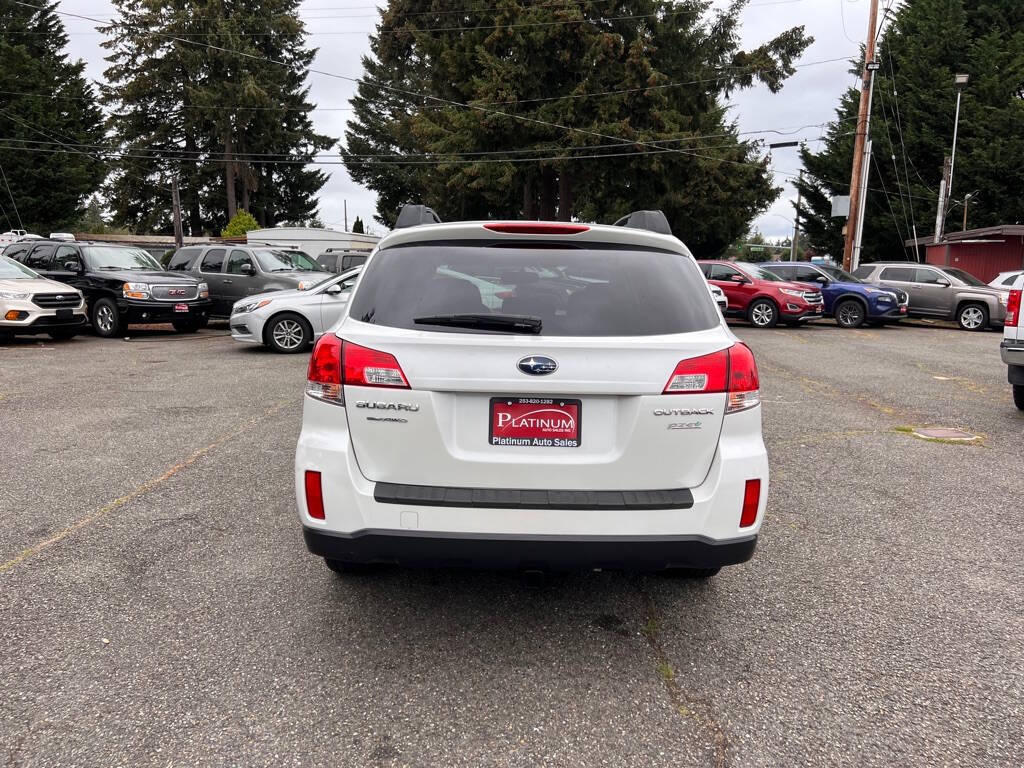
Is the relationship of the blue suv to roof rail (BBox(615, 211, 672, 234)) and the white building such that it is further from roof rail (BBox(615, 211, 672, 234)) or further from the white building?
the white building

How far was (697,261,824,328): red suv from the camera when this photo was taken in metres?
19.1

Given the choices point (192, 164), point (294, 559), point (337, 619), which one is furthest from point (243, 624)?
point (192, 164)

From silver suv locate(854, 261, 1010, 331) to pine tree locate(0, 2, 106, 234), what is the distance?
1924 inches

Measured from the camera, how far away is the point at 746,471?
3.01 meters

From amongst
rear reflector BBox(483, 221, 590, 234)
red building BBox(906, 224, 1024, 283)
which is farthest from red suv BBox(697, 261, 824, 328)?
rear reflector BBox(483, 221, 590, 234)

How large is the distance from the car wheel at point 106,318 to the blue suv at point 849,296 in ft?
51.7

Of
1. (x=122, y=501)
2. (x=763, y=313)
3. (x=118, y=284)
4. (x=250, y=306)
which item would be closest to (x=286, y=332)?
(x=250, y=306)

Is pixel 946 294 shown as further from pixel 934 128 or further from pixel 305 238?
pixel 305 238

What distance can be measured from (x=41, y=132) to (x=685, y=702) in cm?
5994

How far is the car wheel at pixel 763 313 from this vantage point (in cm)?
1947

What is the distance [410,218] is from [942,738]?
338 cm

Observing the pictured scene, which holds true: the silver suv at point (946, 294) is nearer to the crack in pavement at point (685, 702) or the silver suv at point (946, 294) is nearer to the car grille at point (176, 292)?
the car grille at point (176, 292)

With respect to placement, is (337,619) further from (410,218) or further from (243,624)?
(410,218)

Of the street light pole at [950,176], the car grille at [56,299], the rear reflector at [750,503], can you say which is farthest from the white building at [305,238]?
the rear reflector at [750,503]
